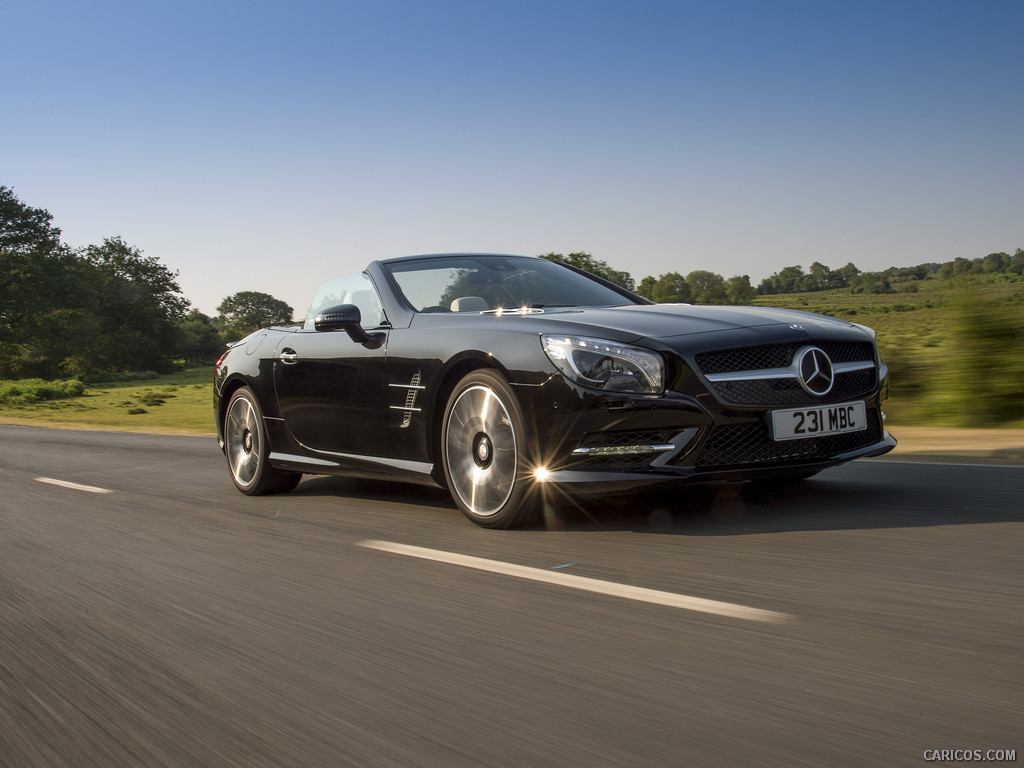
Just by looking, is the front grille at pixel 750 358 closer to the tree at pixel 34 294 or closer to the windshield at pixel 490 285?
the windshield at pixel 490 285

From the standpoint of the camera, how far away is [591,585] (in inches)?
144

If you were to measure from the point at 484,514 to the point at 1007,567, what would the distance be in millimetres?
2348

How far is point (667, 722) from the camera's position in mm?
2314

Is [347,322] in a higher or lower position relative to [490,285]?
lower

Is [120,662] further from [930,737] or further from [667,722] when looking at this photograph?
[930,737]

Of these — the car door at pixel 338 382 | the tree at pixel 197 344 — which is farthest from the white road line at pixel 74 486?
the tree at pixel 197 344

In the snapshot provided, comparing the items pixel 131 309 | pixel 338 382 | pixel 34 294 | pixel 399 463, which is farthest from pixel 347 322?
pixel 131 309

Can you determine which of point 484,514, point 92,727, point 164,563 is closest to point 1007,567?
point 484,514

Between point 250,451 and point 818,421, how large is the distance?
4.16 m

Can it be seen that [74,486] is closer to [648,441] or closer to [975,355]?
[648,441]

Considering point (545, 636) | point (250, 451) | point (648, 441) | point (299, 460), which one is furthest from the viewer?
point (250, 451)

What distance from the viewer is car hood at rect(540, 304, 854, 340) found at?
4.63 meters

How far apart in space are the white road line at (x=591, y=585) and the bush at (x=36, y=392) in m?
42.6

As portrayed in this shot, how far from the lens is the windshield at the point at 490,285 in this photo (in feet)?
18.6
